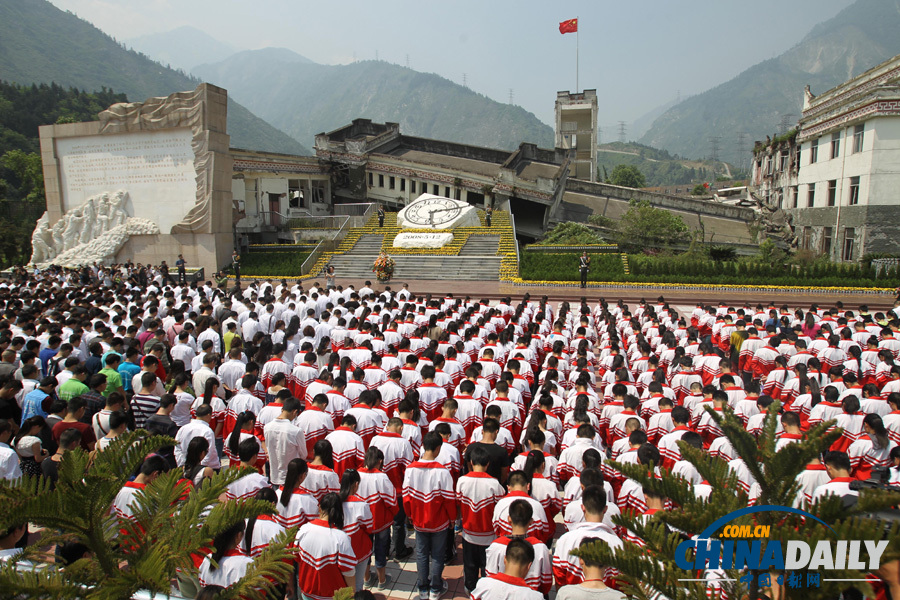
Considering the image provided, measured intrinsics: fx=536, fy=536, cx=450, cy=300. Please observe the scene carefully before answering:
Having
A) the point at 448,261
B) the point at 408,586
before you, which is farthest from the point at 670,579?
the point at 448,261

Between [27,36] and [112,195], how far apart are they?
138 m

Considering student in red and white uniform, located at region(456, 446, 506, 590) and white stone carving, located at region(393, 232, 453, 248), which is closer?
student in red and white uniform, located at region(456, 446, 506, 590)

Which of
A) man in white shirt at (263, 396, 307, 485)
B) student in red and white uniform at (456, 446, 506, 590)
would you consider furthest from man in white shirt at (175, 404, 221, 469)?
student in red and white uniform at (456, 446, 506, 590)

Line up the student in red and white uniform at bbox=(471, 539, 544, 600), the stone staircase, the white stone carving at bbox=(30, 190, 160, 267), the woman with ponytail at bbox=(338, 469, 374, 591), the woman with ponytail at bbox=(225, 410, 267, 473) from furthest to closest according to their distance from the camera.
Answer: the white stone carving at bbox=(30, 190, 160, 267) → the stone staircase → the woman with ponytail at bbox=(225, 410, 267, 473) → the woman with ponytail at bbox=(338, 469, 374, 591) → the student in red and white uniform at bbox=(471, 539, 544, 600)

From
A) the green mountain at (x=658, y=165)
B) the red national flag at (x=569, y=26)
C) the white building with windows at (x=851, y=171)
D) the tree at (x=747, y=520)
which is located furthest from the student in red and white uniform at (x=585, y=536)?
the green mountain at (x=658, y=165)

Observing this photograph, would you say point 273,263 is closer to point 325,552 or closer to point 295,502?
point 295,502

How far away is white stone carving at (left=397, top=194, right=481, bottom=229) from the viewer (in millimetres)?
28844

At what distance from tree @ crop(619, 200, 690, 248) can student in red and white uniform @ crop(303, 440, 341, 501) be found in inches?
990

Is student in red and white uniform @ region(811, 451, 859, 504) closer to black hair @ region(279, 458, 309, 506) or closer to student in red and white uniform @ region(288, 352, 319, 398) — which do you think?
black hair @ region(279, 458, 309, 506)

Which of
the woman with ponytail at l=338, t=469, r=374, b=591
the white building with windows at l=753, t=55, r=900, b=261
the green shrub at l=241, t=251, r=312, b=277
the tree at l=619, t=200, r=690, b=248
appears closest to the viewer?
the woman with ponytail at l=338, t=469, r=374, b=591

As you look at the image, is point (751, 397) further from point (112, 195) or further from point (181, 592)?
point (112, 195)

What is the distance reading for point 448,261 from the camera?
2592cm

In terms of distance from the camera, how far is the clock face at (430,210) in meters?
29.0

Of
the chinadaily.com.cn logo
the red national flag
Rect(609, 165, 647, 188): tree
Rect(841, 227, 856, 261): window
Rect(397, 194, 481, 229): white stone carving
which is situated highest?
the red national flag
